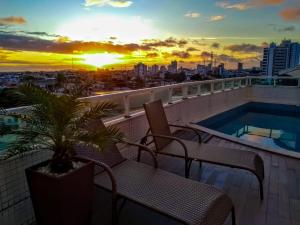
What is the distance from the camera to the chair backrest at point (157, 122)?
3.50 metres

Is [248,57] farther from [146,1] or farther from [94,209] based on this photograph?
[94,209]

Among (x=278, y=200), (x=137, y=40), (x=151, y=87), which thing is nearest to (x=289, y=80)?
(x=137, y=40)

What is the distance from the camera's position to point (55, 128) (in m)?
1.93

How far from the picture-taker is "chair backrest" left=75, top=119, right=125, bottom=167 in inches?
98.1

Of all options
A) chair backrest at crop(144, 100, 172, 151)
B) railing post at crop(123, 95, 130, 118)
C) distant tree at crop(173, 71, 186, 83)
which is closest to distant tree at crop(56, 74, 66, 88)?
chair backrest at crop(144, 100, 172, 151)

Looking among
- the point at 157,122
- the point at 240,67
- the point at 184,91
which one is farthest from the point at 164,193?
the point at 240,67

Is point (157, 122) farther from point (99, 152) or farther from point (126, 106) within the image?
point (99, 152)

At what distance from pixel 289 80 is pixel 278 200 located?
1030cm

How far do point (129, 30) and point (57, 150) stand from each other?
5.11 meters

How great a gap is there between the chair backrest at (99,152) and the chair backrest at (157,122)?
703mm

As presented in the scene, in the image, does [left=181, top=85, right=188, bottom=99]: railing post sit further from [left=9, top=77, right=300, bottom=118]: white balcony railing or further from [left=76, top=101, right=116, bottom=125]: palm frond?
[left=76, top=101, right=116, bottom=125]: palm frond

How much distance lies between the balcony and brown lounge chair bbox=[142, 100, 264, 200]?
26 centimetres

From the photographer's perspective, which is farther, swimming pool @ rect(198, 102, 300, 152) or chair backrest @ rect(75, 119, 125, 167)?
swimming pool @ rect(198, 102, 300, 152)

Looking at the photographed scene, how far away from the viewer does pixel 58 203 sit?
1863mm
